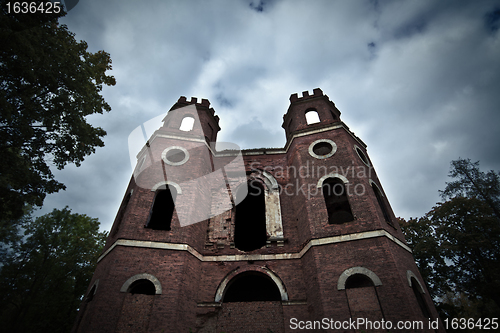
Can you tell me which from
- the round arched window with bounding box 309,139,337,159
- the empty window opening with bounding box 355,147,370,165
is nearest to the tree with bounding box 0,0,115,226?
the round arched window with bounding box 309,139,337,159

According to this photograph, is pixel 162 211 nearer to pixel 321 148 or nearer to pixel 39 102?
pixel 39 102

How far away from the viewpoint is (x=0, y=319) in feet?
52.9

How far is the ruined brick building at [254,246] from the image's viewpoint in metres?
8.26

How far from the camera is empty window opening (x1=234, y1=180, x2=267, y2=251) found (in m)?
14.3

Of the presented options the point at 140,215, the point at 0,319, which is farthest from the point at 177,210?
the point at 0,319

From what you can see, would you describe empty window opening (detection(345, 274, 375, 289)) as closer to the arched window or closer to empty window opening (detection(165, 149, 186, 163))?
the arched window

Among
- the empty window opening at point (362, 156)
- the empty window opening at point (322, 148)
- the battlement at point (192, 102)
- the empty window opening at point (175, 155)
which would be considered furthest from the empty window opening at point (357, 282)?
the battlement at point (192, 102)

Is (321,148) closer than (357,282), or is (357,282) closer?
(357,282)

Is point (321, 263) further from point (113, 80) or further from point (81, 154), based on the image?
point (113, 80)

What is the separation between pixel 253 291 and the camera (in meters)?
12.3

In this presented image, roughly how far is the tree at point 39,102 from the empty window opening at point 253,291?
8.71 meters

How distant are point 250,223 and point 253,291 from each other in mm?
3966

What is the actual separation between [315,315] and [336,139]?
26.2 ft

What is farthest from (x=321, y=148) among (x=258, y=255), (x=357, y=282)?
(x=357, y=282)
